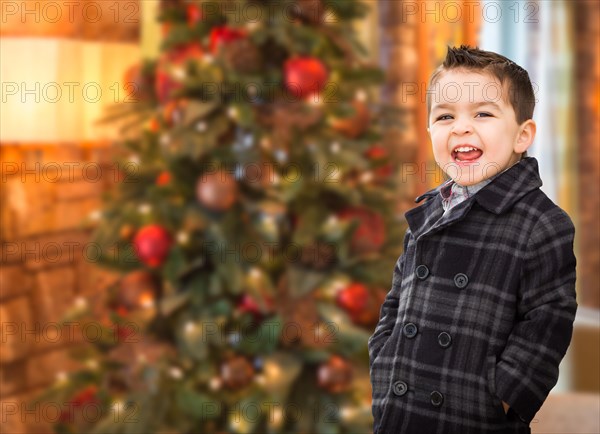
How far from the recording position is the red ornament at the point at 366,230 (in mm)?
2559

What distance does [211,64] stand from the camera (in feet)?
8.20

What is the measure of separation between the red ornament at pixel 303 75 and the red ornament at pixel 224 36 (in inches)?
5.9

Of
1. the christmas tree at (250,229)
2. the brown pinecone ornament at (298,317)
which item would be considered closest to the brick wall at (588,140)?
the christmas tree at (250,229)

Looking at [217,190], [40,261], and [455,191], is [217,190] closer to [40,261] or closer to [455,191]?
[40,261]

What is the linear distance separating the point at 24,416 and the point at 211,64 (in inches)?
55.8

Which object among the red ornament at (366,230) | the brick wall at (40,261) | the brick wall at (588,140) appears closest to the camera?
the red ornament at (366,230)

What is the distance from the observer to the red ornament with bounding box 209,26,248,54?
2.47 metres

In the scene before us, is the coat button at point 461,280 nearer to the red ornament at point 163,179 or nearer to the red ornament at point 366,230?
the red ornament at point 366,230

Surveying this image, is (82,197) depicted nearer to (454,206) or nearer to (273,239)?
(273,239)

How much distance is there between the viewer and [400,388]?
105cm

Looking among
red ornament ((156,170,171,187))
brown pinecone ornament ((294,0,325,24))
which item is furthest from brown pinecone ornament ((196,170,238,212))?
brown pinecone ornament ((294,0,325,24))

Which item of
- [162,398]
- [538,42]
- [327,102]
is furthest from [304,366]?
[538,42]

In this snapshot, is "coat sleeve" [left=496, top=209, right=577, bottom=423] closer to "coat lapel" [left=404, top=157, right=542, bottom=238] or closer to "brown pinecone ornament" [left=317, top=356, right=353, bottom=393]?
"coat lapel" [left=404, top=157, right=542, bottom=238]

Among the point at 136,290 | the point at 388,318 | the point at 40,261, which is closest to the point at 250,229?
the point at 136,290
